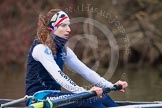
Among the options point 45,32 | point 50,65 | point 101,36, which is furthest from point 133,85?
point 50,65

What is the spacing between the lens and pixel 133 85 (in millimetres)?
13992

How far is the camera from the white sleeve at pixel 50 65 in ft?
21.6

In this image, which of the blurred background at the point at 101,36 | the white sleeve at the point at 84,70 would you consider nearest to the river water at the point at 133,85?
the blurred background at the point at 101,36

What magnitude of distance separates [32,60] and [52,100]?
0.49 m

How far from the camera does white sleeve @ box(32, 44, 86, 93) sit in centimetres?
658

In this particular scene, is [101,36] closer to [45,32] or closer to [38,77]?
[45,32]

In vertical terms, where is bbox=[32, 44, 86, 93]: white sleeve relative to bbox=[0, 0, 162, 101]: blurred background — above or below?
below

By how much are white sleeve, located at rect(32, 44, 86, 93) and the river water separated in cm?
257

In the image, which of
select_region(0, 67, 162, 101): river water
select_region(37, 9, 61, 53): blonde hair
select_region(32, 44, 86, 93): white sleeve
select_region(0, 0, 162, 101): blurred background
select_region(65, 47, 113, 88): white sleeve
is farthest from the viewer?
select_region(0, 0, 162, 101): blurred background

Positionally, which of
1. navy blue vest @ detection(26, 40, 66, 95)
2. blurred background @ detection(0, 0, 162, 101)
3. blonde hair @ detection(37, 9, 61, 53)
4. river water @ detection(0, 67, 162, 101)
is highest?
blurred background @ detection(0, 0, 162, 101)

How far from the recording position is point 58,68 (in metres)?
6.62

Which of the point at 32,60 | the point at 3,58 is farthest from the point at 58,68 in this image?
the point at 3,58

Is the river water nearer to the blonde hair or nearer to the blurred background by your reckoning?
the blurred background

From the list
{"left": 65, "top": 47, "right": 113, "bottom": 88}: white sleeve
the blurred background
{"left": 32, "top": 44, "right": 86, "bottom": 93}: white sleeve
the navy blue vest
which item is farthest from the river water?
{"left": 32, "top": 44, "right": 86, "bottom": 93}: white sleeve
